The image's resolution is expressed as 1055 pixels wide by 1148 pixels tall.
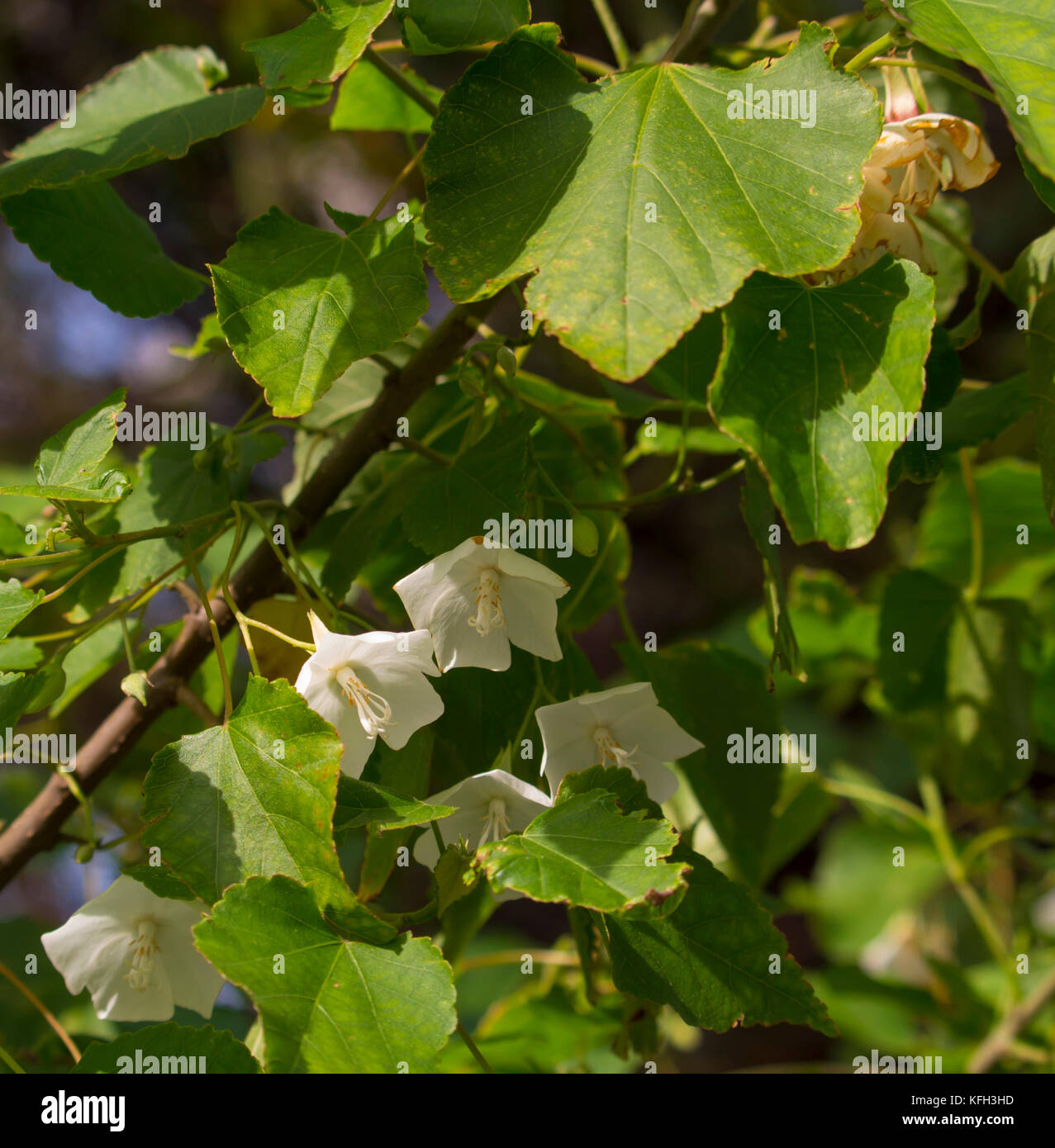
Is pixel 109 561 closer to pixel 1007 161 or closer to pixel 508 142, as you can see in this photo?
pixel 508 142

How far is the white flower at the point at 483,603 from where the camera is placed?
541mm

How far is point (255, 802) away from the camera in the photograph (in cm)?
50

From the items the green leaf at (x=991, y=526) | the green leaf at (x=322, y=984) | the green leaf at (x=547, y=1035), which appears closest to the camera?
the green leaf at (x=322, y=984)

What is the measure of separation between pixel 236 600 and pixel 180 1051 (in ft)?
0.92

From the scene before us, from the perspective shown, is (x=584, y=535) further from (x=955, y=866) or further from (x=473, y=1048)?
(x=955, y=866)

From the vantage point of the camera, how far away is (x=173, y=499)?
669 millimetres

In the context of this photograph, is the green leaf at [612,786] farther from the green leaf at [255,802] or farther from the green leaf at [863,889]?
the green leaf at [863,889]

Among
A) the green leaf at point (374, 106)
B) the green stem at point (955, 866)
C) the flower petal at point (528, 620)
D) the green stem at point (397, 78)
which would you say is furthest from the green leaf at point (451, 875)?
the green stem at point (955, 866)

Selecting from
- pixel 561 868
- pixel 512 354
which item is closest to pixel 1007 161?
pixel 512 354

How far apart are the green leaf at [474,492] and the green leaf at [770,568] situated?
0.14 m

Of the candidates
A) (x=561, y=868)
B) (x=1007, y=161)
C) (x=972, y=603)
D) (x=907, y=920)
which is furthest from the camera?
(x=1007, y=161)

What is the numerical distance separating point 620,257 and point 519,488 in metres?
0.13

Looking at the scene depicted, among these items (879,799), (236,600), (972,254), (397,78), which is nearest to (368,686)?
(236,600)

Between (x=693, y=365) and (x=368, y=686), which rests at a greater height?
(x=693, y=365)
